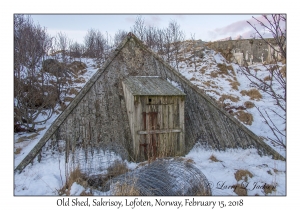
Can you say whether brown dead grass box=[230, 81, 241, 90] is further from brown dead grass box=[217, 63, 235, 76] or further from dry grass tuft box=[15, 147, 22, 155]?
dry grass tuft box=[15, 147, 22, 155]

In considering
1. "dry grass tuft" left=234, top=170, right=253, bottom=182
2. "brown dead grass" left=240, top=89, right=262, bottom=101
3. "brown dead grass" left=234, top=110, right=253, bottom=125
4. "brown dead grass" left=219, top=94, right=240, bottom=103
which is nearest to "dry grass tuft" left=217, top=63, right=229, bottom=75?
"brown dead grass" left=240, top=89, right=262, bottom=101

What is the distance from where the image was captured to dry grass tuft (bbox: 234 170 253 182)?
227 inches

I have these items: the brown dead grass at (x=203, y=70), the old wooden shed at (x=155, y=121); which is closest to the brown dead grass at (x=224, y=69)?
the brown dead grass at (x=203, y=70)

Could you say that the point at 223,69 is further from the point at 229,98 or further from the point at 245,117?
the point at 245,117

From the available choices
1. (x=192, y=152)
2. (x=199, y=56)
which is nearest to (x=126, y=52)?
(x=192, y=152)

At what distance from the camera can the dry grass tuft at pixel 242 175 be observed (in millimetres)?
5766

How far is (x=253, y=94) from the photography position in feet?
54.7

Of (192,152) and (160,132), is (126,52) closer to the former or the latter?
(160,132)

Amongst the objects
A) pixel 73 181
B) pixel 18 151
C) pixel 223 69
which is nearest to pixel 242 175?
pixel 73 181

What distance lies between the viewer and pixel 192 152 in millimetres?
7227

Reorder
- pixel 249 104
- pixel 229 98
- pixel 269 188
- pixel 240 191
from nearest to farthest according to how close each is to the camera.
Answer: pixel 240 191 → pixel 269 188 → pixel 249 104 → pixel 229 98

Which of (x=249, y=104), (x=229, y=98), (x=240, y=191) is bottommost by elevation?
(x=240, y=191)

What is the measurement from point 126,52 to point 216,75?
1353 cm

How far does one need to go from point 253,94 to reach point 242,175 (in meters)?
12.3
